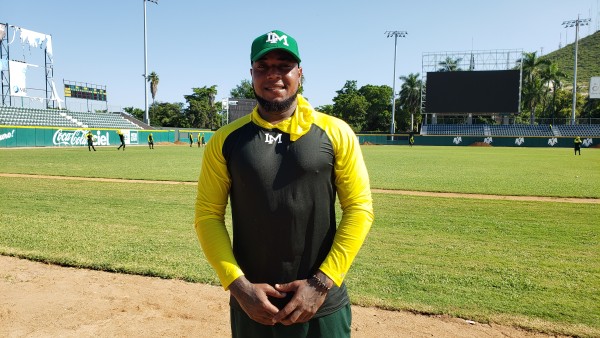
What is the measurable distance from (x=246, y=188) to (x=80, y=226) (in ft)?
22.1

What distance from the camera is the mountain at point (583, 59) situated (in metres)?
138

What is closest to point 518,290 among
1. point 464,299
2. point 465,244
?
point 464,299

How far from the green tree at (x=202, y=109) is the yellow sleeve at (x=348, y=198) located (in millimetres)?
80114

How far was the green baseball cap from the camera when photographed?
2018mm

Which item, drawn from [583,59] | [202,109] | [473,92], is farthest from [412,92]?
[583,59]

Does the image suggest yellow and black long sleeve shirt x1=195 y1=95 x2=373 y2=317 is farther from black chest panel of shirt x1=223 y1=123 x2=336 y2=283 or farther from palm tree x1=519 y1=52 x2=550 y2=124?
palm tree x1=519 y1=52 x2=550 y2=124

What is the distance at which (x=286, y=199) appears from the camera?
1.99m

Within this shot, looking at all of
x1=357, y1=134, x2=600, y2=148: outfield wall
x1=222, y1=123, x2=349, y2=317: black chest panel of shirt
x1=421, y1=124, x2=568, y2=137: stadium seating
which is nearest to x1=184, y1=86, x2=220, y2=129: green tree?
x1=357, y1=134, x2=600, y2=148: outfield wall

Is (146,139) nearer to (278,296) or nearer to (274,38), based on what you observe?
(274,38)

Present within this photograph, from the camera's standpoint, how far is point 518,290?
15.5 ft

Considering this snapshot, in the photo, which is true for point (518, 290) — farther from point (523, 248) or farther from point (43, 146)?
point (43, 146)

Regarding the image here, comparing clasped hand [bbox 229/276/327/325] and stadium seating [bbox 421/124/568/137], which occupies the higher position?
stadium seating [bbox 421/124/568/137]

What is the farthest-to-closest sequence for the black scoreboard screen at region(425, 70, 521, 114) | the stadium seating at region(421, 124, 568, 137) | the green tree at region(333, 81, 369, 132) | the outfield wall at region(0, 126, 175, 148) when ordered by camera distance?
the green tree at region(333, 81, 369, 132) → the stadium seating at region(421, 124, 568, 137) → the black scoreboard screen at region(425, 70, 521, 114) → the outfield wall at region(0, 126, 175, 148)

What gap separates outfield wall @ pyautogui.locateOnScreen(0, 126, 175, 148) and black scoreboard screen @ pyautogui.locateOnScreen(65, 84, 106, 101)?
6885 mm
